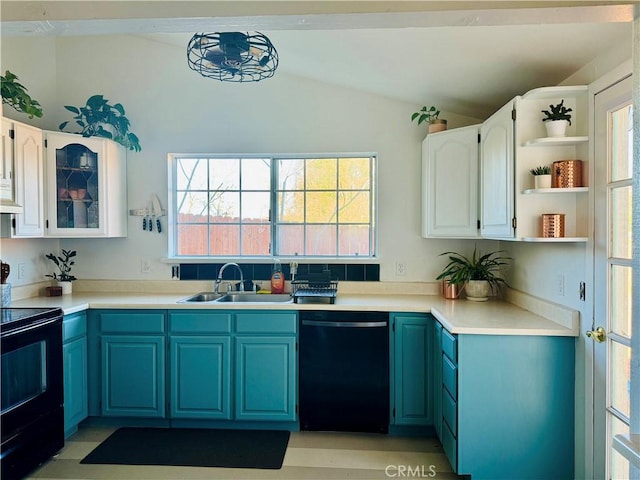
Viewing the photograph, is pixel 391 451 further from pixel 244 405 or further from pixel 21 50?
pixel 21 50

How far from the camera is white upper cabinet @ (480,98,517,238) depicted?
2.21 meters

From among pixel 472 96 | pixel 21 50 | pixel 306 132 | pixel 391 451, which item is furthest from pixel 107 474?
pixel 472 96

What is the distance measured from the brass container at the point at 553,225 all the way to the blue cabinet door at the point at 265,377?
167 centimetres

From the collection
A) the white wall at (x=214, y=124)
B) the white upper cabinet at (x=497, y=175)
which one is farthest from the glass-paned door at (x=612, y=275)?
the white wall at (x=214, y=124)

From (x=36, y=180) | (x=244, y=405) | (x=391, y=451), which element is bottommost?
(x=391, y=451)

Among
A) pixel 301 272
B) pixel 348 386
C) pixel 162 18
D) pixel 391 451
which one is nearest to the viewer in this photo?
pixel 162 18

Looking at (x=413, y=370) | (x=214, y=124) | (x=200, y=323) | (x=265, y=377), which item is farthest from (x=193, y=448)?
(x=214, y=124)

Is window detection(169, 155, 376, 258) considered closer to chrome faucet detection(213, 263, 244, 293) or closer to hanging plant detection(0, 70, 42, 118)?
chrome faucet detection(213, 263, 244, 293)

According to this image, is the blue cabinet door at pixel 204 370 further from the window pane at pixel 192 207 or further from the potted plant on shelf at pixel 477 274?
the potted plant on shelf at pixel 477 274

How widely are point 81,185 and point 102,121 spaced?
0.52 m

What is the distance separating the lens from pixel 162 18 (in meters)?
0.93

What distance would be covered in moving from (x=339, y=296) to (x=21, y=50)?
9.97 feet

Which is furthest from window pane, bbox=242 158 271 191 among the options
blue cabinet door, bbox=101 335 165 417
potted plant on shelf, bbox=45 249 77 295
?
potted plant on shelf, bbox=45 249 77 295

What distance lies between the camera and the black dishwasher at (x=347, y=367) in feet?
8.80
